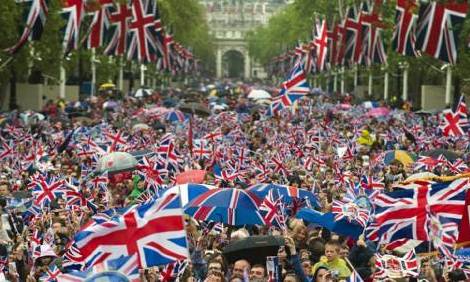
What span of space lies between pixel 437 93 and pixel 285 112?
13771 millimetres

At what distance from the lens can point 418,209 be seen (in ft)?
40.1

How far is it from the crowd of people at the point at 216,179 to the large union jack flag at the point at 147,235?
82 cm

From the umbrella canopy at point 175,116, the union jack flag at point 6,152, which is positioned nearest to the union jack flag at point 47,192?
the union jack flag at point 6,152

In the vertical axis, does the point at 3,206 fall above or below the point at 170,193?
below

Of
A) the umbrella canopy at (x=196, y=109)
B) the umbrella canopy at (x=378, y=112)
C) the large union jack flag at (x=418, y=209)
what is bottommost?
the umbrella canopy at (x=378, y=112)

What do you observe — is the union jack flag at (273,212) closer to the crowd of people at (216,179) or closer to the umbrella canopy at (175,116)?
the crowd of people at (216,179)

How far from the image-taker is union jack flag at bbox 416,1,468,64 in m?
35.7

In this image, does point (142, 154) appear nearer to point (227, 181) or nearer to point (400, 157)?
point (400, 157)

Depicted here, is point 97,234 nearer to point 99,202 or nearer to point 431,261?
point 431,261

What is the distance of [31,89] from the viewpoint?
2253 inches

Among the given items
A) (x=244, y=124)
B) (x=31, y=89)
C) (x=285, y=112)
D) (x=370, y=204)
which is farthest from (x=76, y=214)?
(x=31, y=89)

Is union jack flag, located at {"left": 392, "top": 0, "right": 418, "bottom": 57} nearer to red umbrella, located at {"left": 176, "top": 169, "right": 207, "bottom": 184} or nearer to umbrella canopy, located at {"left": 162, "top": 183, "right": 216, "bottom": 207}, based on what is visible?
red umbrella, located at {"left": 176, "top": 169, "right": 207, "bottom": 184}

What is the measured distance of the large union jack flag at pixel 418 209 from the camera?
12172 millimetres

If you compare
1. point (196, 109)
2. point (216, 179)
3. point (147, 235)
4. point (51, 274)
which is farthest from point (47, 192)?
point (196, 109)
